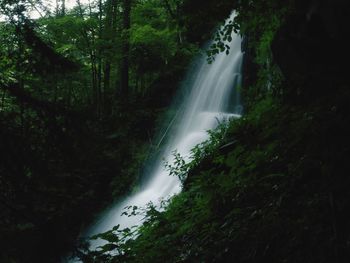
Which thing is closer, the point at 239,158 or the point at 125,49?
the point at 239,158

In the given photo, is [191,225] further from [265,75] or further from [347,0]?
[265,75]

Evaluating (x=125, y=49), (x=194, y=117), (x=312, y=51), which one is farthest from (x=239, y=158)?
(x=125, y=49)

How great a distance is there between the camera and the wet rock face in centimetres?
429

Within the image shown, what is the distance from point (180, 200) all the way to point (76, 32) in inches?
444

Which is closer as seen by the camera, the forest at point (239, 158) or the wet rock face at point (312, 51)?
the forest at point (239, 158)

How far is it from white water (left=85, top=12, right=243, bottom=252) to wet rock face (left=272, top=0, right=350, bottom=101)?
592 centimetres

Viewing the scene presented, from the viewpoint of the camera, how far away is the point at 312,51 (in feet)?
15.8

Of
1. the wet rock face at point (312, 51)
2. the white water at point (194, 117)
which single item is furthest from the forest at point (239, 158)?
the white water at point (194, 117)

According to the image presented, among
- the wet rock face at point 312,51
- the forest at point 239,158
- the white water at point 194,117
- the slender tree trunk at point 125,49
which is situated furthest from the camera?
the slender tree trunk at point 125,49

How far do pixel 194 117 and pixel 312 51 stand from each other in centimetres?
949

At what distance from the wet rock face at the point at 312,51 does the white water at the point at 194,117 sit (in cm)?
592

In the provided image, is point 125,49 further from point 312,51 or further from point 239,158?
point 239,158

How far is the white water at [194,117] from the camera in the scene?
1133cm

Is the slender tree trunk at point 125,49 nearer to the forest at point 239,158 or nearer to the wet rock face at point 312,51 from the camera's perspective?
the forest at point 239,158
